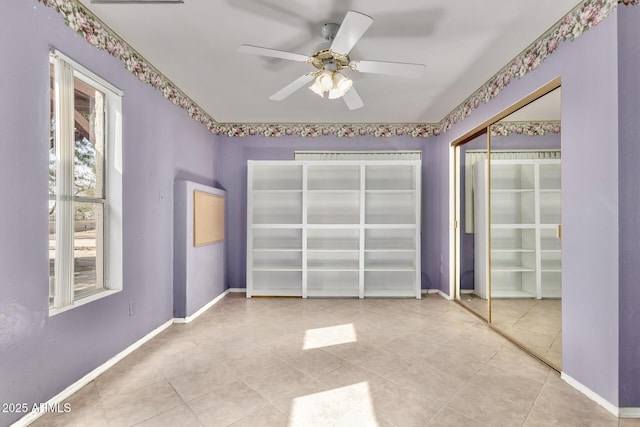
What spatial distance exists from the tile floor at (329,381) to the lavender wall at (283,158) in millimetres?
1377

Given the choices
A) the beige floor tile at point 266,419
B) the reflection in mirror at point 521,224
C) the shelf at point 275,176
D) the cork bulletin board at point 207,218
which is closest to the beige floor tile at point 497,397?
the beige floor tile at point 266,419

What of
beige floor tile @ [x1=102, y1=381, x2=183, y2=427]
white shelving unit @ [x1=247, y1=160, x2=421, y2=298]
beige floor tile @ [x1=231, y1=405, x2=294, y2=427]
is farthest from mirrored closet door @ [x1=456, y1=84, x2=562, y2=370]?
beige floor tile @ [x1=102, y1=381, x2=183, y2=427]

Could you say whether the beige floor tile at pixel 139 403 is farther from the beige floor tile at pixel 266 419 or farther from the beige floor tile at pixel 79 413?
the beige floor tile at pixel 266 419

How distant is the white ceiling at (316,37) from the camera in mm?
1913

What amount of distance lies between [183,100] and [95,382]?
285cm

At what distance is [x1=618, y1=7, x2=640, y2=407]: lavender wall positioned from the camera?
5.37ft

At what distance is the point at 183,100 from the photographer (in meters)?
3.33

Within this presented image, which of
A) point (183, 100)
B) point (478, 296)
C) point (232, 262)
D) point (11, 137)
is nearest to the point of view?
point (11, 137)

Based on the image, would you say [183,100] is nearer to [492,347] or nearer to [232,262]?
[232,262]

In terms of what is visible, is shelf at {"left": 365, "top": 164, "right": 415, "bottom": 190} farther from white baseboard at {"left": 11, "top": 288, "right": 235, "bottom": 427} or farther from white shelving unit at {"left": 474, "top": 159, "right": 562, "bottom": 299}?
white baseboard at {"left": 11, "top": 288, "right": 235, "bottom": 427}

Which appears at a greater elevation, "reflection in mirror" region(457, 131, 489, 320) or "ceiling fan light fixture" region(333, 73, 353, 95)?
"ceiling fan light fixture" region(333, 73, 353, 95)

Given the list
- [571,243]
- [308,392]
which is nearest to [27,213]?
[308,392]

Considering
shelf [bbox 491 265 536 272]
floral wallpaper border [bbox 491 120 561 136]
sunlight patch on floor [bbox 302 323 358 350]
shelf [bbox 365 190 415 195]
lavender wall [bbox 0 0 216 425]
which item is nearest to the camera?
lavender wall [bbox 0 0 216 425]

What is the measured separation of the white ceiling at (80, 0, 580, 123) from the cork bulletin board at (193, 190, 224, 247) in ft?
4.12
